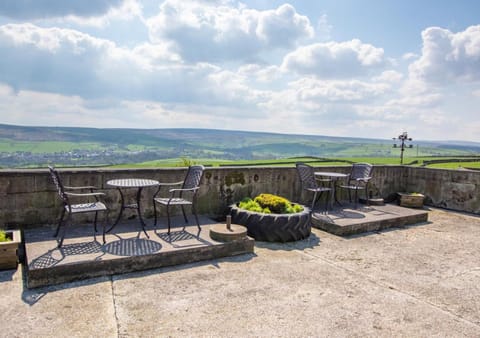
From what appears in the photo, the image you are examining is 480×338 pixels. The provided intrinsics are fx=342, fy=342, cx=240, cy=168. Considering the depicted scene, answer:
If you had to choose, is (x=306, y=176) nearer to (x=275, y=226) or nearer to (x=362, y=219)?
(x=362, y=219)

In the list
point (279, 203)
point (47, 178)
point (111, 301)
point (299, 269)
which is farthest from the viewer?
point (279, 203)

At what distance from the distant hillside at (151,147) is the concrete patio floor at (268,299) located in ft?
177

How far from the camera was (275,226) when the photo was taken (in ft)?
15.4

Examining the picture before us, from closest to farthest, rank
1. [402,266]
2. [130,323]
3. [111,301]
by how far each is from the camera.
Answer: [130,323], [111,301], [402,266]

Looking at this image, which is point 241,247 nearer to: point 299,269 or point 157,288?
point 299,269

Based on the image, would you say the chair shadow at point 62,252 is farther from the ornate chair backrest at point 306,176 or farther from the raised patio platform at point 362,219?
the ornate chair backrest at point 306,176

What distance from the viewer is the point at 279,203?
16.9 feet

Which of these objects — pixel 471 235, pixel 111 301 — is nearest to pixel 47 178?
pixel 111 301

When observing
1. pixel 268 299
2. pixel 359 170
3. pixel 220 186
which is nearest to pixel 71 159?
pixel 220 186

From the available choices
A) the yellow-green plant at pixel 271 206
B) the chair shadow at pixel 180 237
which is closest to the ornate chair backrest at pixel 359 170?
the yellow-green plant at pixel 271 206

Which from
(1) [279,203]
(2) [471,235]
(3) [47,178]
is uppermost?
(3) [47,178]

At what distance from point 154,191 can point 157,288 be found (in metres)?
2.29

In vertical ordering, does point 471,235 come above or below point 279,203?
below

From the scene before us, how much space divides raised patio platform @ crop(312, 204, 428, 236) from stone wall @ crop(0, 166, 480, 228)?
2.91 feet
